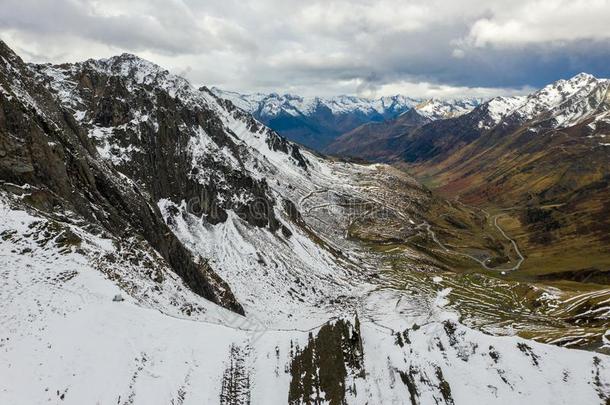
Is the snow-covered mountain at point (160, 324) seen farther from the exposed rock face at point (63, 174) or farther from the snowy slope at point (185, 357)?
the exposed rock face at point (63, 174)

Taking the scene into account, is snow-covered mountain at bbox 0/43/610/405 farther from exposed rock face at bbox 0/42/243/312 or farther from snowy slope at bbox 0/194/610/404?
exposed rock face at bbox 0/42/243/312

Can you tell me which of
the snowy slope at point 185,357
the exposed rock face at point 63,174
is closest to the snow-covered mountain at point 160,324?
the snowy slope at point 185,357

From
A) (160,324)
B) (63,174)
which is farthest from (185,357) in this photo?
(63,174)

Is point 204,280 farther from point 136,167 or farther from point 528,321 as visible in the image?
point 528,321

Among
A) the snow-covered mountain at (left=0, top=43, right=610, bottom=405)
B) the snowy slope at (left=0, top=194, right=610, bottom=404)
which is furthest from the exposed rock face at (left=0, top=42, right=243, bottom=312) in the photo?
the snowy slope at (left=0, top=194, right=610, bottom=404)

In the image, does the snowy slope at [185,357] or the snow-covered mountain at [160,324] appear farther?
the snow-covered mountain at [160,324]

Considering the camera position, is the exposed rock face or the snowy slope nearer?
the snowy slope

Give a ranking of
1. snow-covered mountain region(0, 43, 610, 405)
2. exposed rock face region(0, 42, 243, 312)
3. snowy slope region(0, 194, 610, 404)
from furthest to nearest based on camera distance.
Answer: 1. exposed rock face region(0, 42, 243, 312)
2. snow-covered mountain region(0, 43, 610, 405)
3. snowy slope region(0, 194, 610, 404)

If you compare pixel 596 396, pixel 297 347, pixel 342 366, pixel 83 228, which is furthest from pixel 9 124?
pixel 596 396
